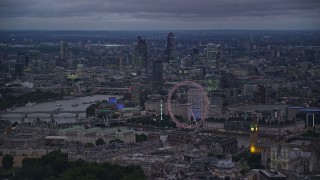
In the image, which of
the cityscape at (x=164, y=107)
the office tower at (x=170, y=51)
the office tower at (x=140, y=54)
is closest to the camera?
the cityscape at (x=164, y=107)

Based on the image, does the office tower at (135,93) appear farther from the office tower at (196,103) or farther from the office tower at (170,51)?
the office tower at (170,51)

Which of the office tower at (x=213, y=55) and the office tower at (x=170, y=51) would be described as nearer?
the office tower at (x=213, y=55)

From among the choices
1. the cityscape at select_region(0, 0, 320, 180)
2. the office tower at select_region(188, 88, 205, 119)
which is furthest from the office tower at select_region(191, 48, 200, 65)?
the office tower at select_region(188, 88, 205, 119)

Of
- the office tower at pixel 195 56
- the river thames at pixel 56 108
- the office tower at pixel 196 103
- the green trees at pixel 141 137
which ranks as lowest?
the river thames at pixel 56 108

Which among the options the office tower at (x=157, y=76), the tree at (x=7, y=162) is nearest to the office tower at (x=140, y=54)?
the office tower at (x=157, y=76)

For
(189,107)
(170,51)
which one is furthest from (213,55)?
(189,107)

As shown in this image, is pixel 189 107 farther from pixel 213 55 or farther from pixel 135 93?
pixel 213 55

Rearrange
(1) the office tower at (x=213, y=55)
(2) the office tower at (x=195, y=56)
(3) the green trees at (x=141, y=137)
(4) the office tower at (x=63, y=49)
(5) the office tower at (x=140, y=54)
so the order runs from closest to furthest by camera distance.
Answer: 1. (3) the green trees at (x=141, y=137)
2. (1) the office tower at (x=213, y=55)
3. (2) the office tower at (x=195, y=56)
4. (5) the office tower at (x=140, y=54)
5. (4) the office tower at (x=63, y=49)
